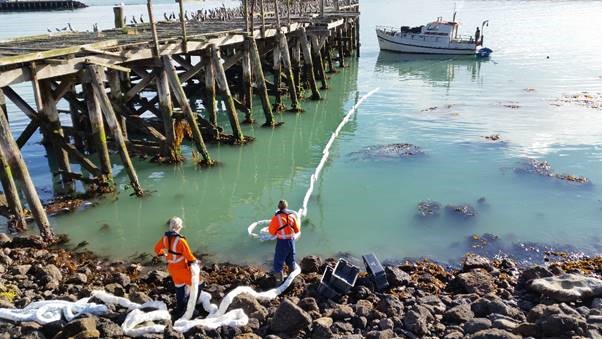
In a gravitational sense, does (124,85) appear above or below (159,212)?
above

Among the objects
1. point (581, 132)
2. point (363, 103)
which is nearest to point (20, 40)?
point (363, 103)

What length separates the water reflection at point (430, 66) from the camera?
33.0 m

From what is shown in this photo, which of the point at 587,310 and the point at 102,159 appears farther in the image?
the point at 102,159

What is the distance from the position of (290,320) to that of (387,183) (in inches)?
320

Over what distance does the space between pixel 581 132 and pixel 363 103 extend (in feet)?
32.0

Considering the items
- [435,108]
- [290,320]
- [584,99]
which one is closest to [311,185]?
[290,320]

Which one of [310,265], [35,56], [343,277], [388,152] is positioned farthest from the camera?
[388,152]

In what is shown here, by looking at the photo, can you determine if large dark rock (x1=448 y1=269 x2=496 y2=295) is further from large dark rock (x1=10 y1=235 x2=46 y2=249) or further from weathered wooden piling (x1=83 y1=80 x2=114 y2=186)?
weathered wooden piling (x1=83 y1=80 x2=114 y2=186)

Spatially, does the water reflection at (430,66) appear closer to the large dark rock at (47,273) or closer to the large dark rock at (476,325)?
the large dark rock at (476,325)

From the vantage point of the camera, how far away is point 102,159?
41.9 ft

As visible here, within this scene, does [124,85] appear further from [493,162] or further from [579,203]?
[579,203]

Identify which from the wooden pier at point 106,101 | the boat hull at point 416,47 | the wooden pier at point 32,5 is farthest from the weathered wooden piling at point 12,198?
the wooden pier at point 32,5

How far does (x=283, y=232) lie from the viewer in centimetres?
849

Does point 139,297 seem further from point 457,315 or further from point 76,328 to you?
point 457,315
